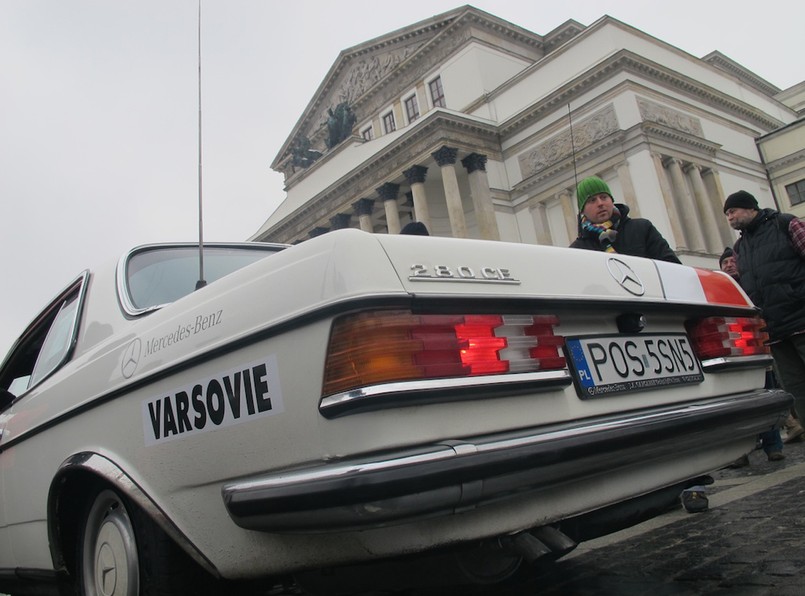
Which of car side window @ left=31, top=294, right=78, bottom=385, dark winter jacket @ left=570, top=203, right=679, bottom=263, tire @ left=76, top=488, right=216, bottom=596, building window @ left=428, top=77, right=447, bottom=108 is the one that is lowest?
tire @ left=76, top=488, right=216, bottom=596

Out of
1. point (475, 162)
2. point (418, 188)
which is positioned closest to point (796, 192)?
point (475, 162)

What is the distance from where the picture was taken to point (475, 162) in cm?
2969

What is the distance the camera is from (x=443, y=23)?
36094 mm

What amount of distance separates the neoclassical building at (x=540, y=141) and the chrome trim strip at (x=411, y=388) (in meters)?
22.9

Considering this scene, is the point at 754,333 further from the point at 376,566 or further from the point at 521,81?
the point at 521,81

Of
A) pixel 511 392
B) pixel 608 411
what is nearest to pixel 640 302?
pixel 608 411

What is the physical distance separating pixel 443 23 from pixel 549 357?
37405 mm

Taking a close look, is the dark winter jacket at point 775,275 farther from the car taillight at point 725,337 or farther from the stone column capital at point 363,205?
the stone column capital at point 363,205

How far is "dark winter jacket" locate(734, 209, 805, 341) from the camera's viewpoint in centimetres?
427

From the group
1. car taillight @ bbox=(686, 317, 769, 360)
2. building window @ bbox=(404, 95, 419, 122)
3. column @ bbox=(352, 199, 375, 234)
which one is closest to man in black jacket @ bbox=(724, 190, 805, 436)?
car taillight @ bbox=(686, 317, 769, 360)

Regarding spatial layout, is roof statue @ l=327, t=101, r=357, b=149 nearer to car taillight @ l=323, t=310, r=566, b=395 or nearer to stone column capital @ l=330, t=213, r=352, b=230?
stone column capital @ l=330, t=213, r=352, b=230

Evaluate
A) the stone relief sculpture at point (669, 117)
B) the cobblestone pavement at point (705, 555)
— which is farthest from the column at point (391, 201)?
the cobblestone pavement at point (705, 555)

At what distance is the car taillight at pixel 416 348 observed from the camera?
1427 millimetres

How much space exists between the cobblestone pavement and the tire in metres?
1.07
